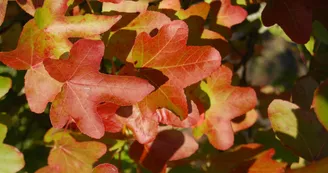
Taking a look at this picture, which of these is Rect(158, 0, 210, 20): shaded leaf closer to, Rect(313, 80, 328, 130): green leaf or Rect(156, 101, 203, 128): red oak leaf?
Rect(156, 101, 203, 128): red oak leaf

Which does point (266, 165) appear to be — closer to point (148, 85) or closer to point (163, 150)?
point (163, 150)

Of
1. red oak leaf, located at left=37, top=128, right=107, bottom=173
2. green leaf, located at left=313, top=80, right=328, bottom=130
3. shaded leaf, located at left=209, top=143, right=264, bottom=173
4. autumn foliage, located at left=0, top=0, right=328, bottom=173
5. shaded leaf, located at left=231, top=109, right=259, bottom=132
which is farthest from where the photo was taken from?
shaded leaf, located at left=231, top=109, right=259, bottom=132

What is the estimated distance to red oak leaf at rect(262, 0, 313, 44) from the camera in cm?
141

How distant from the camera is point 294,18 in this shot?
1.42m

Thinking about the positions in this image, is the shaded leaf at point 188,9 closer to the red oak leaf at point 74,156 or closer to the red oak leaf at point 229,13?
the red oak leaf at point 229,13

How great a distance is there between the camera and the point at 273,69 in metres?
5.10

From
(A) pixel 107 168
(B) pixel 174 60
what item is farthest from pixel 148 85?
(A) pixel 107 168

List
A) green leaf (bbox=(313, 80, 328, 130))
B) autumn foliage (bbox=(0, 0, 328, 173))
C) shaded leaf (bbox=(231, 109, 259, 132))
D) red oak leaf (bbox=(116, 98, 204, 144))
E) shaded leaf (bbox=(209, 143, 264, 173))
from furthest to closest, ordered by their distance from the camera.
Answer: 1. shaded leaf (bbox=(231, 109, 259, 132))
2. shaded leaf (bbox=(209, 143, 264, 173))
3. red oak leaf (bbox=(116, 98, 204, 144))
4. autumn foliage (bbox=(0, 0, 328, 173))
5. green leaf (bbox=(313, 80, 328, 130))

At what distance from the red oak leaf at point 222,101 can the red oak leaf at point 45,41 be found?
1.51ft

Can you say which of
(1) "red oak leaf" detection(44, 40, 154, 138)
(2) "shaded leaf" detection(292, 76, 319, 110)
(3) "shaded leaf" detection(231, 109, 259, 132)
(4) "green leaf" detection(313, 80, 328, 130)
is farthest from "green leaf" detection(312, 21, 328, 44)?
(1) "red oak leaf" detection(44, 40, 154, 138)

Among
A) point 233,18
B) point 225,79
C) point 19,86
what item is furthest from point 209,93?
point 19,86

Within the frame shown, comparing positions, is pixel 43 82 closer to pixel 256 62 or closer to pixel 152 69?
pixel 152 69

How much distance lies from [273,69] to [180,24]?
3.96m

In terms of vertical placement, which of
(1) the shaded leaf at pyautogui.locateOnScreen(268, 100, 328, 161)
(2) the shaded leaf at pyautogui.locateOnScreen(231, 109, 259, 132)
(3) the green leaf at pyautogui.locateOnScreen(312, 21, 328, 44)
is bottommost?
(2) the shaded leaf at pyautogui.locateOnScreen(231, 109, 259, 132)
